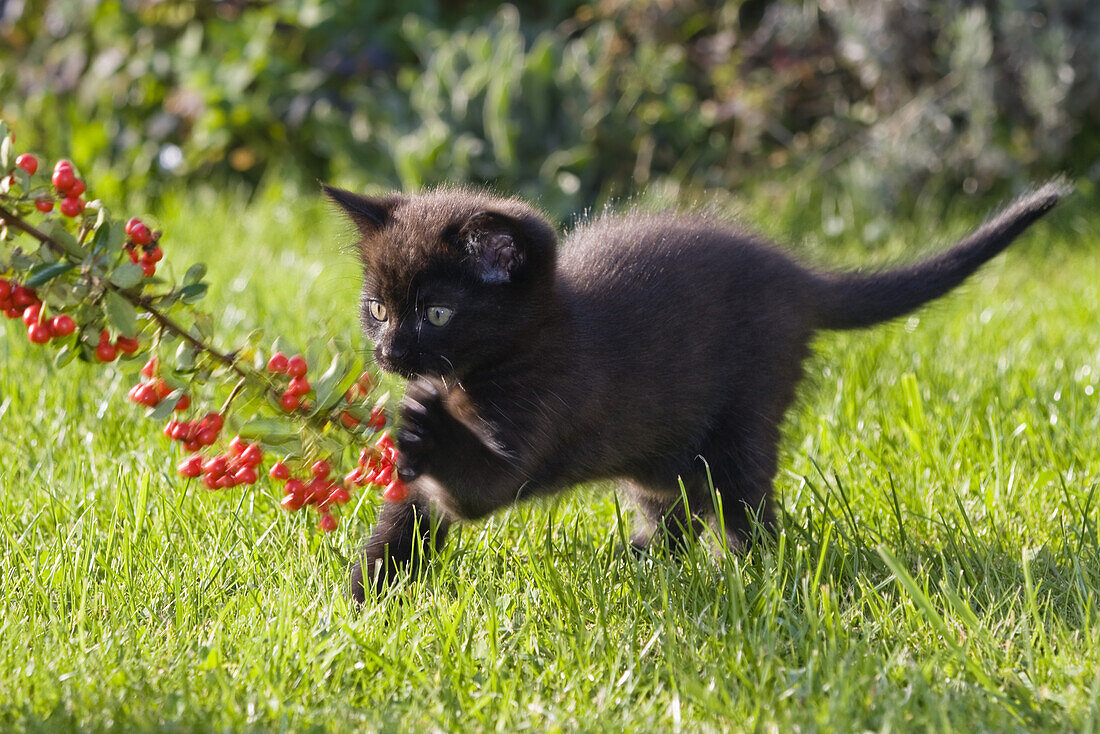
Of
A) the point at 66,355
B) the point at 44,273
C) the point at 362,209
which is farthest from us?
the point at 362,209

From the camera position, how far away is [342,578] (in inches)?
87.5

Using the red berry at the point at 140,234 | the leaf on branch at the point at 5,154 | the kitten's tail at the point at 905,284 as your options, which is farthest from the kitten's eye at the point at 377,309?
the kitten's tail at the point at 905,284

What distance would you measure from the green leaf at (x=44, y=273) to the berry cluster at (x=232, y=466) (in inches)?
15.8

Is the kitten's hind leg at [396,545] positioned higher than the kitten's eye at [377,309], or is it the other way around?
the kitten's eye at [377,309]

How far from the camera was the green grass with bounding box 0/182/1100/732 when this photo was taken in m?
1.74

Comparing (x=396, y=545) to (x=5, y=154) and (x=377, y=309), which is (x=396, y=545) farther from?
(x=5, y=154)

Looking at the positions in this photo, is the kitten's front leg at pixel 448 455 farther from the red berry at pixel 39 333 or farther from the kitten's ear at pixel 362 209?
the red berry at pixel 39 333

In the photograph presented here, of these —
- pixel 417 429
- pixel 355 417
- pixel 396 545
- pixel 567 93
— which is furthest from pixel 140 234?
pixel 567 93

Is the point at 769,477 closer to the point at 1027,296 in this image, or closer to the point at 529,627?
the point at 529,627

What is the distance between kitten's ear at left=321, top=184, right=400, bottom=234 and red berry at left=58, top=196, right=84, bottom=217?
47 cm

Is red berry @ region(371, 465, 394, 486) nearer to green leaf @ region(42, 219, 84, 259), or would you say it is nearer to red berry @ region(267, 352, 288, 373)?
red berry @ region(267, 352, 288, 373)

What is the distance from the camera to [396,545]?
7.36 ft

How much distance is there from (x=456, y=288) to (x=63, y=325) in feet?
2.21

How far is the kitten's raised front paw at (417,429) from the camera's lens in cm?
203
